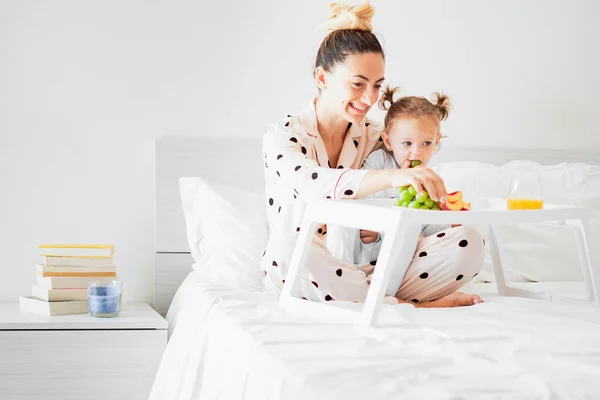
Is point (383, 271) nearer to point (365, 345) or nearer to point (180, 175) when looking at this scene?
point (365, 345)

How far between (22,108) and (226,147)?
0.64m

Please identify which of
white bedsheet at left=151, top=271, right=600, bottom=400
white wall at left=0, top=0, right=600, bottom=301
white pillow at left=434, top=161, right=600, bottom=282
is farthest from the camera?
A: white wall at left=0, top=0, right=600, bottom=301

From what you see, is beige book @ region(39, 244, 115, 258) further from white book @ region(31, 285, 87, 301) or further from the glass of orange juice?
the glass of orange juice

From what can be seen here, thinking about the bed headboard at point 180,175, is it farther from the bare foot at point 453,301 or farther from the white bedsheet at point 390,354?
the bare foot at point 453,301

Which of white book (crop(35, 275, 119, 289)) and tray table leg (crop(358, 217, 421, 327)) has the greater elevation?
tray table leg (crop(358, 217, 421, 327))

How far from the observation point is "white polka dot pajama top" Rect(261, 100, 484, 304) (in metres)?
1.86

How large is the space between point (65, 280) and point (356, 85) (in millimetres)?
992

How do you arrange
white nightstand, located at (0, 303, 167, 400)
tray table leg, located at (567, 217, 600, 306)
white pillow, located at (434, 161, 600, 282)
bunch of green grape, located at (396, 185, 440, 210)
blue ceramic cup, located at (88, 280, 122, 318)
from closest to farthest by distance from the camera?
bunch of green grape, located at (396, 185, 440, 210) < tray table leg, located at (567, 217, 600, 306) < white nightstand, located at (0, 303, 167, 400) < blue ceramic cup, located at (88, 280, 122, 318) < white pillow, located at (434, 161, 600, 282)

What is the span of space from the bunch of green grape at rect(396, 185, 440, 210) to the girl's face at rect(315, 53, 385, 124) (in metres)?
0.42

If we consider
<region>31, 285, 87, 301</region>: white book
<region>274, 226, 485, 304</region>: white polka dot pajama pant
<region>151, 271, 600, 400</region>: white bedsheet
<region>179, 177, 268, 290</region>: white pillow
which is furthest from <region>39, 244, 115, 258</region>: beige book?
<region>274, 226, 485, 304</region>: white polka dot pajama pant

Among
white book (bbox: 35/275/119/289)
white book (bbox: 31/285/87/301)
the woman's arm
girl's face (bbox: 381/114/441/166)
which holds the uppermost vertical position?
girl's face (bbox: 381/114/441/166)

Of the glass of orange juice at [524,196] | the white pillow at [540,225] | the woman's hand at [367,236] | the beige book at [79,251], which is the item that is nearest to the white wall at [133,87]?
the beige book at [79,251]

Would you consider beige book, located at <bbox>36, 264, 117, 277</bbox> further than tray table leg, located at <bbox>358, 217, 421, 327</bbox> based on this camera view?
Yes

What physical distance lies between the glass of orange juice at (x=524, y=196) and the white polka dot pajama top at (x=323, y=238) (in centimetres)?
18
